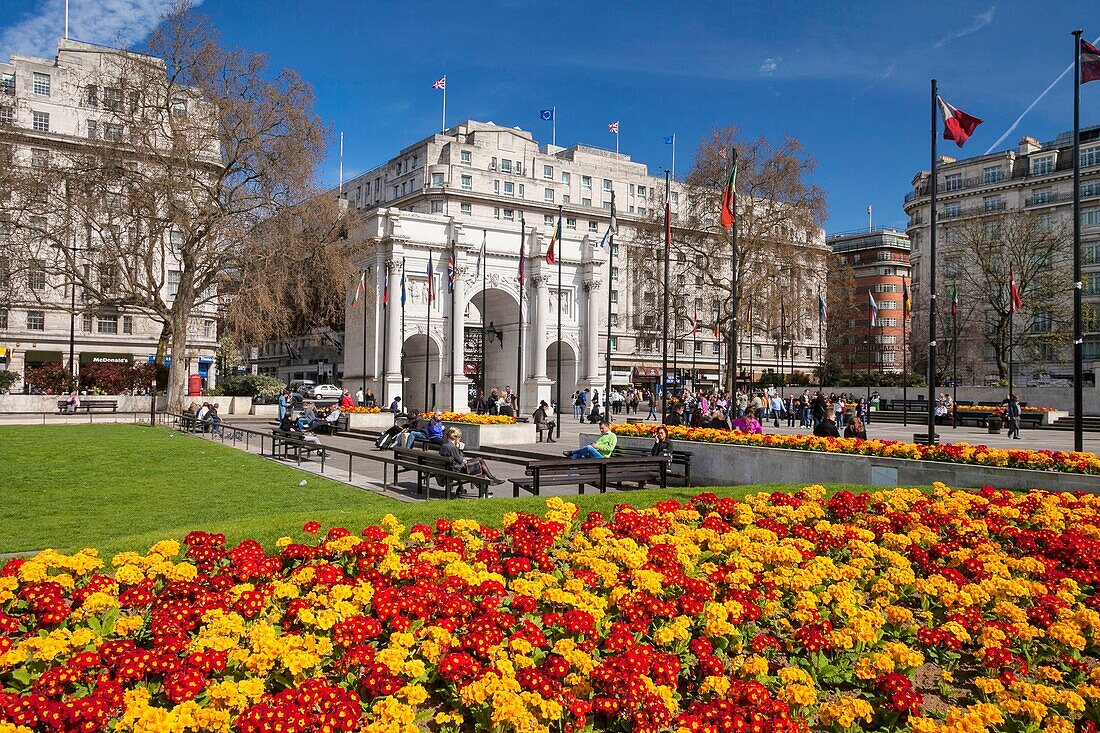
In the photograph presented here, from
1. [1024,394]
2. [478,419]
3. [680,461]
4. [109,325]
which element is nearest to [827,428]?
[680,461]

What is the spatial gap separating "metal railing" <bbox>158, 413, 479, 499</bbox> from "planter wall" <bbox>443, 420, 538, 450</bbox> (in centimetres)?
389

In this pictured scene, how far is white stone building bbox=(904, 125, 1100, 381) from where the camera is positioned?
65.6 meters

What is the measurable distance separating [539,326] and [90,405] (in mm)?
28565

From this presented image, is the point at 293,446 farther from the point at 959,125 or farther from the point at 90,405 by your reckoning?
the point at 90,405

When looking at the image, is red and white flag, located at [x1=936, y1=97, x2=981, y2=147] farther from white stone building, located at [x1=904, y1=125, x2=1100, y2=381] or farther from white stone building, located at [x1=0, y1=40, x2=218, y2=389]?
white stone building, located at [x1=0, y1=40, x2=218, y2=389]

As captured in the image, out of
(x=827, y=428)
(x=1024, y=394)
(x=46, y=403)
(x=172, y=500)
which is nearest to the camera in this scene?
(x=172, y=500)

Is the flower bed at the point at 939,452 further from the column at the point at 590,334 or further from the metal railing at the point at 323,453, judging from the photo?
the column at the point at 590,334

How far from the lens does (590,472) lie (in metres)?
14.1

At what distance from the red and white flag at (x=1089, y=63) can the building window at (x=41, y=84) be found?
2622 inches

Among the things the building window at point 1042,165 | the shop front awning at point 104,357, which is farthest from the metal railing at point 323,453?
the building window at point 1042,165

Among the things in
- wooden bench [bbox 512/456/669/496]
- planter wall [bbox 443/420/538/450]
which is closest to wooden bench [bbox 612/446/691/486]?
wooden bench [bbox 512/456/669/496]

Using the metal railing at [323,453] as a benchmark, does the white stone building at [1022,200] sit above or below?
above

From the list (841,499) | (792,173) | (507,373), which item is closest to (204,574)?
(841,499)

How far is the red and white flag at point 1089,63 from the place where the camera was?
16188 mm
